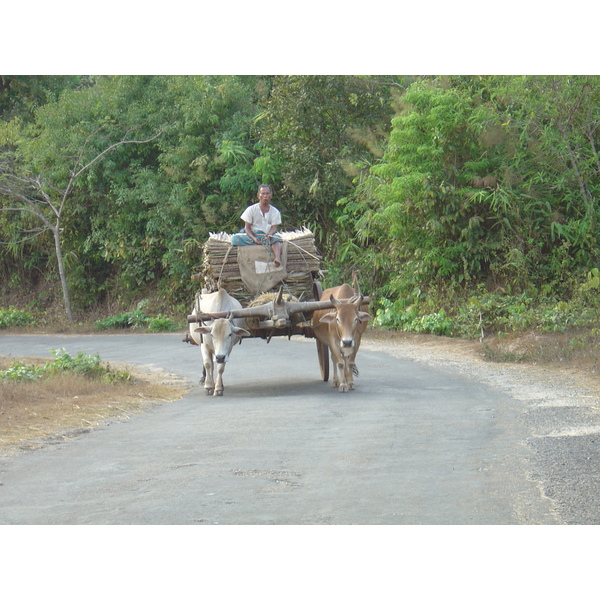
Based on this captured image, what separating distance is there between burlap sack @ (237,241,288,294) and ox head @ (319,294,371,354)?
3.04ft

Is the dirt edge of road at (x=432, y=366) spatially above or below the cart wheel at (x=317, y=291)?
below

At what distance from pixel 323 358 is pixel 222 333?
1759 mm

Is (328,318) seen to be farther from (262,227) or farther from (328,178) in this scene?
(328,178)

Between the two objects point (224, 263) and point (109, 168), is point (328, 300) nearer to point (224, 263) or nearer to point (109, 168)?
point (224, 263)

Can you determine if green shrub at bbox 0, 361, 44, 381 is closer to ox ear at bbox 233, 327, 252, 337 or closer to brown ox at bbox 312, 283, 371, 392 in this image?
ox ear at bbox 233, 327, 252, 337

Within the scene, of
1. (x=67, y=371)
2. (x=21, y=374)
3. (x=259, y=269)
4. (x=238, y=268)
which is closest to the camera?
(x=259, y=269)

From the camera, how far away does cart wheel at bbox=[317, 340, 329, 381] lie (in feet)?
38.2

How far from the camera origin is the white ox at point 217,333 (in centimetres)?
1059

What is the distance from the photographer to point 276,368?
13.7 meters

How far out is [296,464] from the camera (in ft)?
21.3

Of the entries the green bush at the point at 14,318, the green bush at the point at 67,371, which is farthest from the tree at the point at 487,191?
the green bush at the point at 14,318

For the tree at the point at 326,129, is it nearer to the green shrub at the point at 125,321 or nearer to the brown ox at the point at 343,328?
the green shrub at the point at 125,321

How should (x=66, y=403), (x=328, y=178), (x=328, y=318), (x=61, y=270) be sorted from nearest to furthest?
1. (x=66, y=403)
2. (x=328, y=318)
3. (x=328, y=178)
4. (x=61, y=270)

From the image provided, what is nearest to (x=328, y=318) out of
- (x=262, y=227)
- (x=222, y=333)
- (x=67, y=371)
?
(x=222, y=333)
